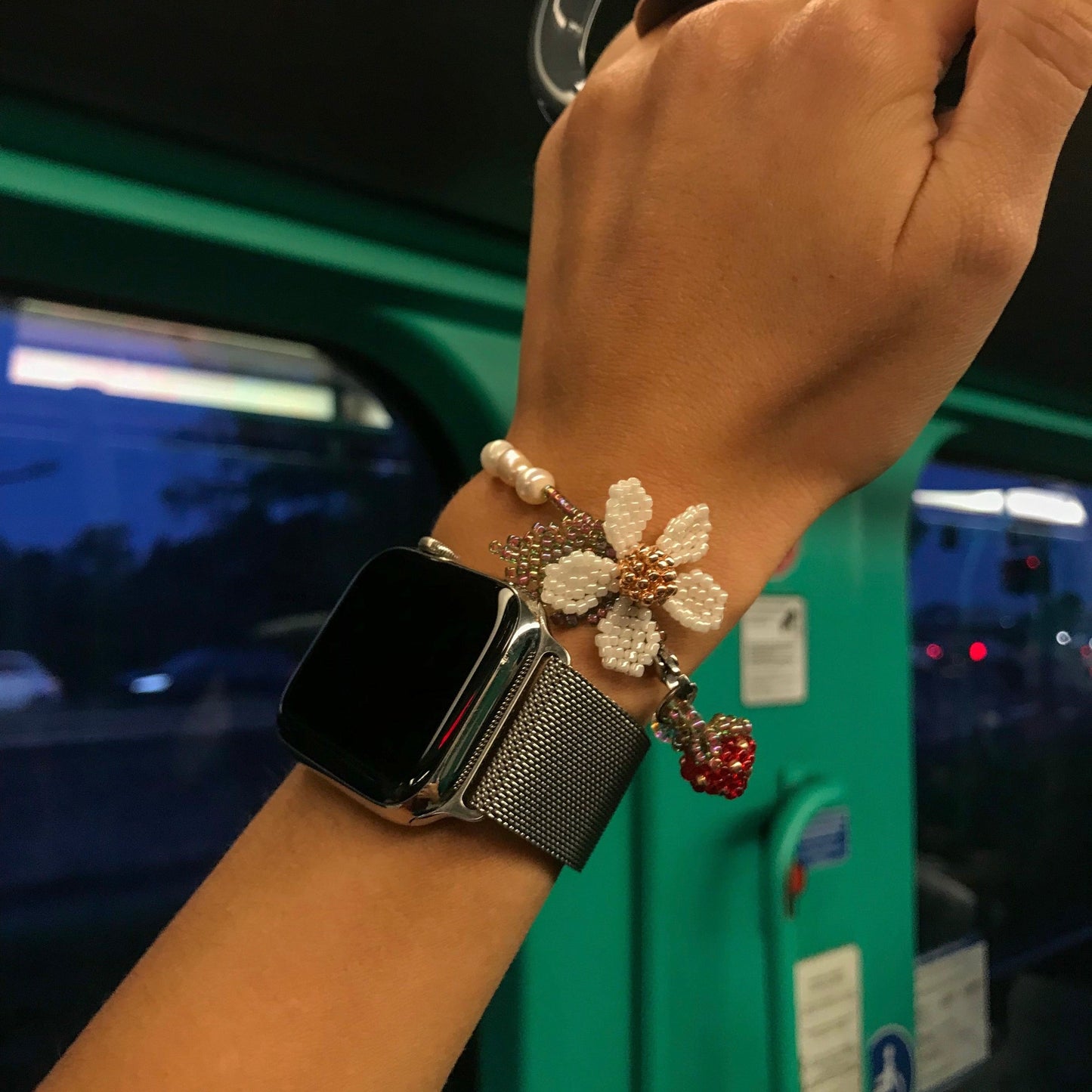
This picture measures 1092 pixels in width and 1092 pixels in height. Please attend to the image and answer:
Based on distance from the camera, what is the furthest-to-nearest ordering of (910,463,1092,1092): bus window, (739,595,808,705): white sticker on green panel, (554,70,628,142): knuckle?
1. (910,463,1092,1092): bus window
2. (739,595,808,705): white sticker on green panel
3. (554,70,628,142): knuckle

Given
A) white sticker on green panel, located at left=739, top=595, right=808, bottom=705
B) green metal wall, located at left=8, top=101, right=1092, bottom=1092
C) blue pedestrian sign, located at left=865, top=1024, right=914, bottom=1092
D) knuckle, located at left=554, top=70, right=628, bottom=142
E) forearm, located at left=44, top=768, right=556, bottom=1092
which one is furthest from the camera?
blue pedestrian sign, located at left=865, top=1024, right=914, bottom=1092

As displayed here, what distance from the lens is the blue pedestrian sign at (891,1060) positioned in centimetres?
119

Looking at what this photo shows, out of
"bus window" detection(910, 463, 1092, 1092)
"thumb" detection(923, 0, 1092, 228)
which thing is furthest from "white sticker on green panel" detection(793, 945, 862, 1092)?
"thumb" detection(923, 0, 1092, 228)

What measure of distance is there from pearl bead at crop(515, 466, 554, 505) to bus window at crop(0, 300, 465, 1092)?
0.55m

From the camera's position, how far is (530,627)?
0.39 m

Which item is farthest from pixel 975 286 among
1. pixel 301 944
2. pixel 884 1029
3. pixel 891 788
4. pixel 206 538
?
pixel 884 1029

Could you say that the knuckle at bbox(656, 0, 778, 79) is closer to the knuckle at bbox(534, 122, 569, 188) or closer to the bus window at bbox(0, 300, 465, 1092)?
the knuckle at bbox(534, 122, 569, 188)

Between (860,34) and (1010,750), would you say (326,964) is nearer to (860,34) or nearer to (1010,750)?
(860,34)

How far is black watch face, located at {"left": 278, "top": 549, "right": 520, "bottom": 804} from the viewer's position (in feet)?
1.27

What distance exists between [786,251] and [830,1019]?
1.08 metres

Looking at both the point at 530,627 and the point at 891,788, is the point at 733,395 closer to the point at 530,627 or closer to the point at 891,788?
the point at 530,627

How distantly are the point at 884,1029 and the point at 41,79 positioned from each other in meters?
1.47

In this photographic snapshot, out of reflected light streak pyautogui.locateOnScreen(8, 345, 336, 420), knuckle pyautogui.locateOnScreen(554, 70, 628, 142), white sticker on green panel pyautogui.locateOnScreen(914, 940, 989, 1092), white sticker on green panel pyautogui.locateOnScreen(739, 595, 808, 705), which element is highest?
knuckle pyautogui.locateOnScreen(554, 70, 628, 142)

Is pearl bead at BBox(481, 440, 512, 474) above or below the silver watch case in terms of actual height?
above
